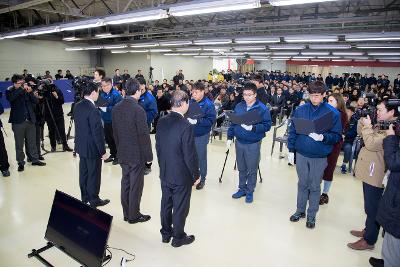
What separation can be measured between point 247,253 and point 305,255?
574 mm

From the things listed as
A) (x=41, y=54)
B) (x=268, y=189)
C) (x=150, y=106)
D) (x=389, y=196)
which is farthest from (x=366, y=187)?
(x=41, y=54)

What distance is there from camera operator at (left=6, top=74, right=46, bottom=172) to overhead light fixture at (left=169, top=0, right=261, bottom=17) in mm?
2823

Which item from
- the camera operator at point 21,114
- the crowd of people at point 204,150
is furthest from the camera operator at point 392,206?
the camera operator at point 21,114

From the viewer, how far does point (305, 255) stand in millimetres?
2900

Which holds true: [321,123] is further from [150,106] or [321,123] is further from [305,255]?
[150,106]

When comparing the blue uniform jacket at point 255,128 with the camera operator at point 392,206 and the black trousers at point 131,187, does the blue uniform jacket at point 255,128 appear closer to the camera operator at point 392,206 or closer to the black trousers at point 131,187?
the black trousers at point 131,187

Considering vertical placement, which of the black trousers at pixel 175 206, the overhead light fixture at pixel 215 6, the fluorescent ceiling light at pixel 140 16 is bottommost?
the black trousers at pixel 175 206

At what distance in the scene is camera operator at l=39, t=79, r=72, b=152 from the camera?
573cm

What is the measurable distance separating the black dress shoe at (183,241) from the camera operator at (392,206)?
5.64 ft

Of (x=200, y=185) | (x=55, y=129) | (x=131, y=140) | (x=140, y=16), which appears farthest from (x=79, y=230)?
(x=140, y=16)

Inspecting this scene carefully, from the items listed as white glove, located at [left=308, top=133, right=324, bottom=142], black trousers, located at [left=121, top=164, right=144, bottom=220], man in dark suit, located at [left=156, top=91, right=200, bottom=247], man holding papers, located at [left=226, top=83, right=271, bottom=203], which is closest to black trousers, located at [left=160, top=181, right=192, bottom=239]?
man in dark suit, located at [left=156, top=91, right=200, bottom=247]

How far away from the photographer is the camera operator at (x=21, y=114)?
473 cm

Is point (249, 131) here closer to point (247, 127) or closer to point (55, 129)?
point (247, 127)

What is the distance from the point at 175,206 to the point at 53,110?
428cm
